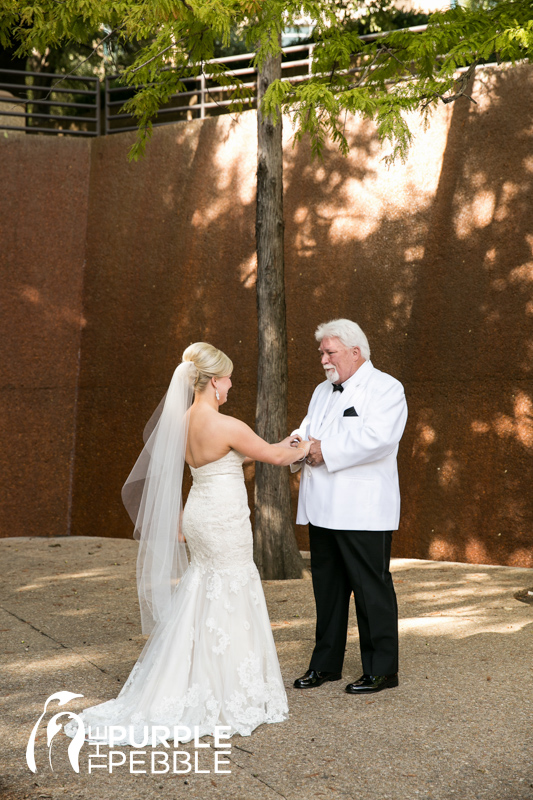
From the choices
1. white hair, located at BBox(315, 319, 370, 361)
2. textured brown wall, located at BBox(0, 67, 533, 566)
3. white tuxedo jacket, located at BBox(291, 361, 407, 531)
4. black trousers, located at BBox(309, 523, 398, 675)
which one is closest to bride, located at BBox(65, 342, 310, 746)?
white tuxedo jacket, located at BBox(291, 361, 407, 531)

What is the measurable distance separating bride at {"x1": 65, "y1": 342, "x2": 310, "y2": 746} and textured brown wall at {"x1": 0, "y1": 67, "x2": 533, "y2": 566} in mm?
3849

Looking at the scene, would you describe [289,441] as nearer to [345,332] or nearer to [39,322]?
[345,332]

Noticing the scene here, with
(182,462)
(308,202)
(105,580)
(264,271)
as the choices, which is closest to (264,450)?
(182,462)

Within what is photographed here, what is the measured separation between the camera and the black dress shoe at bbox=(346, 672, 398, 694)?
4117 mm

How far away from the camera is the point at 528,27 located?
5105mm

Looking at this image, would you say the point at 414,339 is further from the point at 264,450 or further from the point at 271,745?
the point at 271,745

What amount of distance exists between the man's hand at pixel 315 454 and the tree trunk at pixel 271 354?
2476 mm

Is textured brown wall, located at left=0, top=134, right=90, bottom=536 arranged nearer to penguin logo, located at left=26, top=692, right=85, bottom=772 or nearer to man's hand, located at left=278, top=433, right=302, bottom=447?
penguin logo, located at left=26, top=692, right=85, bottom=772

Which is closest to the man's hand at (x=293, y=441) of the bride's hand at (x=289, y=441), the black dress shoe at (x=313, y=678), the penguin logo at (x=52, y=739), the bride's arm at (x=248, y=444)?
the bride's hand at (x=289, y=441)

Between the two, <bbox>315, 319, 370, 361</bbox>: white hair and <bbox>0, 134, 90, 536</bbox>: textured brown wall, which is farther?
<bbox>0, 134, 90, 536</bbox>: textured brown wall

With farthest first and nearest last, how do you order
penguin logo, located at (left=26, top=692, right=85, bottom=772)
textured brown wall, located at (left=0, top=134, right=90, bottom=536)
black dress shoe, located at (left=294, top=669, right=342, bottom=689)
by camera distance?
textured brown wall, located at (left=0, top=134, right=90, bottom=536) → black dress shoe, located at (left=294, top=669, right=342, bottom=689) → penguin logo, located at (left=26, top=692, right=85, bottom=772)

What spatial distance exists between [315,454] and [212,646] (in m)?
1.13

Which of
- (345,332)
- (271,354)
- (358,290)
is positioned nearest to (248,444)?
(345,332)

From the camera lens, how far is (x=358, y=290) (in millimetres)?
8172
